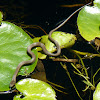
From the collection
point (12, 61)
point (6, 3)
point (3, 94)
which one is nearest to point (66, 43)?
point (12, 61)

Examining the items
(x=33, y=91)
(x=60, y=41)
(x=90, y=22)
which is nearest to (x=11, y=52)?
(x=33, y=91)

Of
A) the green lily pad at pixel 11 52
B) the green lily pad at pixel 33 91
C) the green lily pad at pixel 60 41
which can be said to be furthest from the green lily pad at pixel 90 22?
the green lily pad at pixel 33 91

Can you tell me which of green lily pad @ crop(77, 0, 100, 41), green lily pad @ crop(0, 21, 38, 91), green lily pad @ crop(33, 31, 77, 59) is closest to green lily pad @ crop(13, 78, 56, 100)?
green lily pad @ crop(0, 21, 38, 91)

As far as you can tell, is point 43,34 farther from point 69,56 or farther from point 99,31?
point 99,31

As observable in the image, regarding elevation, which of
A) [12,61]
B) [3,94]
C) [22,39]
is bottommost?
[3,94]

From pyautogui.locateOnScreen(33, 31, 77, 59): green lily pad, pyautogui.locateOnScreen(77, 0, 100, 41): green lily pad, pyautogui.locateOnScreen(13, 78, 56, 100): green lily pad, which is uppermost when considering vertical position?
pyautogui.locateOnScreen(77, 0, 100, 41): green lily pad

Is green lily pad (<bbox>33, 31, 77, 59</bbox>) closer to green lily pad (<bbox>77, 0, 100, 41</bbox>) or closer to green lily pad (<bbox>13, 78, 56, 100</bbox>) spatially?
green lily pad (<bbox>77, 0, 100, 41</bbox>)
